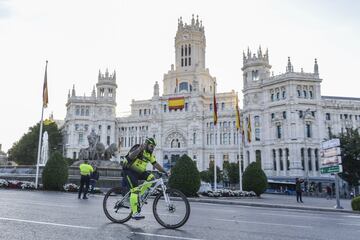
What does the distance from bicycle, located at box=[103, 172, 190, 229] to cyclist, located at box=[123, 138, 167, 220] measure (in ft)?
0.54

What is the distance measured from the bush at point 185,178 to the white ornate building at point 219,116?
46.4 metres

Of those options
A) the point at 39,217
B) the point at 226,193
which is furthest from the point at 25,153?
the point at 39,217

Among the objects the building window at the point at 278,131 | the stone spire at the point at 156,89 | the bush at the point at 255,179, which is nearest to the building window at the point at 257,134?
the building window at the point at 278,131

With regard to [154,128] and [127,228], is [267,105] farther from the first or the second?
[127,228]

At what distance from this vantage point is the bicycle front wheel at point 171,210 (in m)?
7.38

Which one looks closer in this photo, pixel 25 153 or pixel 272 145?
pixel 272 145

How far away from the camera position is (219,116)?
8481 cm

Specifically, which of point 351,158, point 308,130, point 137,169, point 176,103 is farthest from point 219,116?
point 137,169

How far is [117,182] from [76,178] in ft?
12.1

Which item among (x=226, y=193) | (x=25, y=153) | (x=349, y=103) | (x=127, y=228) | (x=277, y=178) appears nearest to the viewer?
(x=127, y=228)

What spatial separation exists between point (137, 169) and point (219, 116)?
77.5 meters

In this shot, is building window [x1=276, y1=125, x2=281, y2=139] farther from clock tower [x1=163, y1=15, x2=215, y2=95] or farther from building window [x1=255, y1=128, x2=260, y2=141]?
clock tower [x1=163, y1=15, x2=215, y2=95]

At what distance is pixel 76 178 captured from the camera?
3030 cm

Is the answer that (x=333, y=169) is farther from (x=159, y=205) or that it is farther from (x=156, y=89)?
(x=156, y=89)
